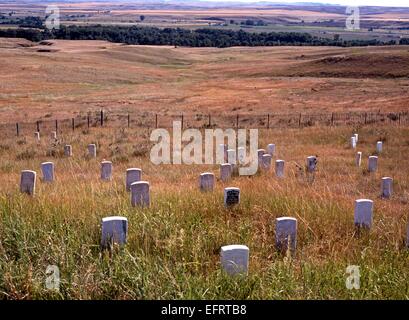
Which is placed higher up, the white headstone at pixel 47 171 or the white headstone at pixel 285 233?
the white headstone at pixel 285 233

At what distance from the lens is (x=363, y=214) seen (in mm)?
6887

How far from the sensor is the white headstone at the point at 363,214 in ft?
22.4

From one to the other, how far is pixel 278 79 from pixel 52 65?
107 feet

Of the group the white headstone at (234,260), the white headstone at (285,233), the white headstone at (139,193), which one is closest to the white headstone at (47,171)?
the white headstone at (139,193)

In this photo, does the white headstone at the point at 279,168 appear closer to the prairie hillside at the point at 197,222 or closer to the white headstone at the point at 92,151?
the prairie hillside at the point at 197,222

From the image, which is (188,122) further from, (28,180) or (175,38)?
(175,38)

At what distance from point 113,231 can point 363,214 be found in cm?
293

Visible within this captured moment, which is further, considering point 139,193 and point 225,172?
point 225,172

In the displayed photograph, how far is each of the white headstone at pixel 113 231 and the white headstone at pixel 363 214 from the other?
2711 mm

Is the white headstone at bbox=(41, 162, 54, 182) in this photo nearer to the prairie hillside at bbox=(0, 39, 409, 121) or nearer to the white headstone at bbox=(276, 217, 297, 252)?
the white headstone at bbox=(276, 217, 297, 252)

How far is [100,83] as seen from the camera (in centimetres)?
7869

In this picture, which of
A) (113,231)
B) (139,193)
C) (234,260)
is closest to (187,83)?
(139,193)

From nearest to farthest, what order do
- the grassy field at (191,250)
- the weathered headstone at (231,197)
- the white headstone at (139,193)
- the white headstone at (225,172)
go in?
the grassy field at (191,250)
the weathered headstone at (231,197)
the white headstone at (139,193)
the white headstone at (225,172)
